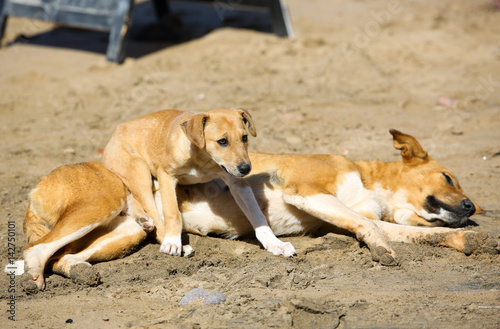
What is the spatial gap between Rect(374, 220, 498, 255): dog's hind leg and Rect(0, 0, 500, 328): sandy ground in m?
0.11

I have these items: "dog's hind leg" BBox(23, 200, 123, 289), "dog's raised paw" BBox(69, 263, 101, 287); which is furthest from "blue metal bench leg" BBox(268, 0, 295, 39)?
"dog's raised paw" BBox(69, 263, 101, 287)

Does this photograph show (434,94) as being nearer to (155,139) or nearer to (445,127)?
(445,127)

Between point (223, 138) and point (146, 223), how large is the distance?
1.03 m

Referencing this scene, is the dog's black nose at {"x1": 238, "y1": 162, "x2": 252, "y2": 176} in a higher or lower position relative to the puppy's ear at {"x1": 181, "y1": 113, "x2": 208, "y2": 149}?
lower

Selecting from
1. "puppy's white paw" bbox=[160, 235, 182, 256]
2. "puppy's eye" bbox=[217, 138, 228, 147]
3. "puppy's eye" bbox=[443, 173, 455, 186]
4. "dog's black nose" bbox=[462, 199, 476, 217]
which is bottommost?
"puppy's white paw" bbox=[160, 235, 182, 256]

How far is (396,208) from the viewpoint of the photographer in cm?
504

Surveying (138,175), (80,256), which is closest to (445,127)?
(138,175)

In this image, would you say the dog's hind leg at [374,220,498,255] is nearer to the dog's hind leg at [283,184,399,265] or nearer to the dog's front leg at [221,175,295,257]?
the dog's hind leg at [283,184,399,265]

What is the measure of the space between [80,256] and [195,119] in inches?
55.9

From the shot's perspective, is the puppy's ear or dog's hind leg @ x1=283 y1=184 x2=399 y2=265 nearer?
the puppy's ear

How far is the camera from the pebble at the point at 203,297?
3.63m

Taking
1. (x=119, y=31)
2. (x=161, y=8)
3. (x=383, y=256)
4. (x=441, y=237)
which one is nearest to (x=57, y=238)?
(x=383, y=256)

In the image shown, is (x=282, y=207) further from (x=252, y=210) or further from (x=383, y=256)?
(x=383, y=256)

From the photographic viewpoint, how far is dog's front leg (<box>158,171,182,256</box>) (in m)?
4.24
